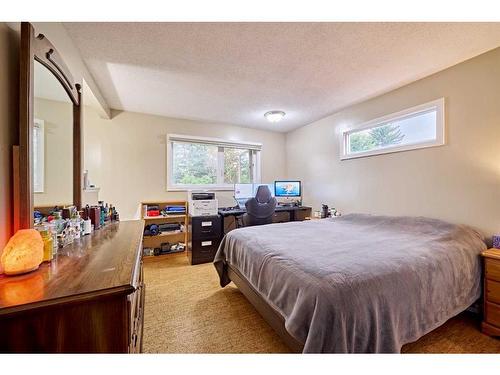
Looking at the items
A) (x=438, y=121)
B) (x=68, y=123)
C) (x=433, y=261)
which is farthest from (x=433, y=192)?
(x=68, y=123)

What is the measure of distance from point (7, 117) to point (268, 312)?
5.98 ft

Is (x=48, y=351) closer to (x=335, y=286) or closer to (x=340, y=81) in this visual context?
(x=335, y=286)

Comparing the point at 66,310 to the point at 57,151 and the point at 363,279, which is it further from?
the point at 363,279

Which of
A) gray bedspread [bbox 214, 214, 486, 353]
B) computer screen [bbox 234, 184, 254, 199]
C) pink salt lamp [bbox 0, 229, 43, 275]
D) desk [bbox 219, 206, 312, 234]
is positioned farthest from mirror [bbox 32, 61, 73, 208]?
computer screen [bbox 234, 184, 254, 199]

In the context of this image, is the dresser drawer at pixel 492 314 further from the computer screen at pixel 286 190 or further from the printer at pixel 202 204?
the printer at pixel 202 204

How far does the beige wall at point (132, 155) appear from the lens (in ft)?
10.5

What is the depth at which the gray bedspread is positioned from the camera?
3.46 ft

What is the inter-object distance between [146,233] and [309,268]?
2850 mm

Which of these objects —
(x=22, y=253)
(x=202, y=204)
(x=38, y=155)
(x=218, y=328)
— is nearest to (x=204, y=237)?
(x=202, y=204)

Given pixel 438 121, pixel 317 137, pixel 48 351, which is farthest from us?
pixel 317 137

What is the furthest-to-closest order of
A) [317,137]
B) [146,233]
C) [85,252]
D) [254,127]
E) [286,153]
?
[286,153] → [254,127] → [317,137] → [146,233] → [85,252]

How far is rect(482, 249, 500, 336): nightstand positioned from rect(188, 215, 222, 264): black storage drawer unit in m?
2.95

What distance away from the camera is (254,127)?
434cm

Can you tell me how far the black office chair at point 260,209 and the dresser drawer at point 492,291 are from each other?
2357mm
